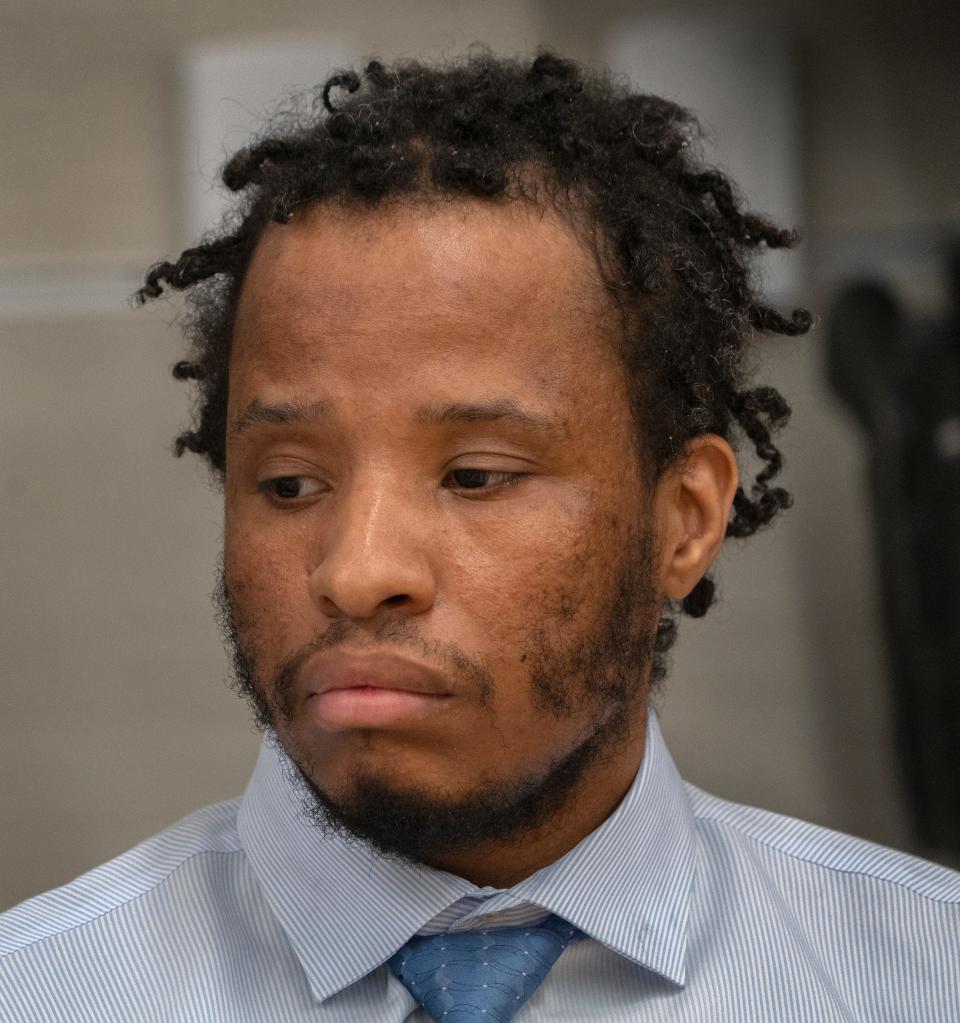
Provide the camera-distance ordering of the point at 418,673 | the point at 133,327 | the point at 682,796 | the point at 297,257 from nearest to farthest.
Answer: the point at 418,673
the point at 297,257
the point at 682,796
the point at 133,327

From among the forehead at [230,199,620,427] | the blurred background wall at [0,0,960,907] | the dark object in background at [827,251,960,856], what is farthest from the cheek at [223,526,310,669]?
the dark object in background at [827,251,960,856]

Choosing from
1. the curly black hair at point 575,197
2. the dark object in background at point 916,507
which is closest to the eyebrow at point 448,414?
the curly black hair at point 575,197

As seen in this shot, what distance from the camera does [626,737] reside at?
44.1 inches

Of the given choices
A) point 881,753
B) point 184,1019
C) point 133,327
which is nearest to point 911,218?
point 881,753

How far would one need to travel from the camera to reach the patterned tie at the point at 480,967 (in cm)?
98

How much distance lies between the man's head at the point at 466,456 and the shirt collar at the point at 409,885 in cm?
3

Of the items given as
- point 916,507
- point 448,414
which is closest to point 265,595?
point 448,414

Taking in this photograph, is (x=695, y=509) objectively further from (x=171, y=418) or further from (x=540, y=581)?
(x=171, y=418)

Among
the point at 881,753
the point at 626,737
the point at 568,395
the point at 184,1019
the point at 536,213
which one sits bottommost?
the point at 881,753

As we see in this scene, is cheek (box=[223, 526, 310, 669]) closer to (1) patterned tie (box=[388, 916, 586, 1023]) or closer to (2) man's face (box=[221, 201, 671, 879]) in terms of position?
(2) man's face (box=[221, 201, 671, 879])

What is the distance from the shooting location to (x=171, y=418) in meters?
1.95

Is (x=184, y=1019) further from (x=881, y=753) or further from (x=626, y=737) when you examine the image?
(x=881, y=753)

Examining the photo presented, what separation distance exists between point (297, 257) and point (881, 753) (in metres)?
1.32

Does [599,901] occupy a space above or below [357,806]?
below
